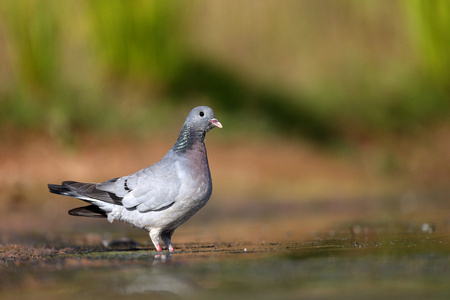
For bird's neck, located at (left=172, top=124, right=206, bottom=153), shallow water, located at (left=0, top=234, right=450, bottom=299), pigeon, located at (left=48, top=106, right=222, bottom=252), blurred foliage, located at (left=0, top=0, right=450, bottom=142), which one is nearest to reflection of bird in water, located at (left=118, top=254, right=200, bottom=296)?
shallow water, located at (left=0, top=234, right=450, bottom=299)

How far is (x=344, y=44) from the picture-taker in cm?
1412

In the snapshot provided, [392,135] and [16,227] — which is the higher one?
[392,135]

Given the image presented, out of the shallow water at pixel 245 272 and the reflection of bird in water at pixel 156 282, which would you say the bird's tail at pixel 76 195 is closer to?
the shallow water at pixel 245 272

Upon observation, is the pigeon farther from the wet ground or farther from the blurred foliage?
the blurred foliage

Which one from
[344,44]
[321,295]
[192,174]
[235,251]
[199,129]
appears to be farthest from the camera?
[344,44]

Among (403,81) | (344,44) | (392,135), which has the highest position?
(344,44)

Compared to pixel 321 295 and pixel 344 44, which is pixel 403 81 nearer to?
pixel 344 44

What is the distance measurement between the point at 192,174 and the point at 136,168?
4.83 metres

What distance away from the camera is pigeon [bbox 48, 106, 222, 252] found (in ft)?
19.0

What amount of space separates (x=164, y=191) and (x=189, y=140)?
61 centimetres

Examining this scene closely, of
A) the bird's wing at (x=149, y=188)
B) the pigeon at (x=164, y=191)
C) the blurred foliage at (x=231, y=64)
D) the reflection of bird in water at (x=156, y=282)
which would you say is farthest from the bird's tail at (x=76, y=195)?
the blurred foliage at (x=231, y=64)

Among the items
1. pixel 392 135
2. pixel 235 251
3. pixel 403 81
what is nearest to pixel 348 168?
pixel 392 135

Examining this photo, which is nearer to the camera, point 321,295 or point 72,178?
point 321,295

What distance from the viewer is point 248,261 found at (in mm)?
4508
